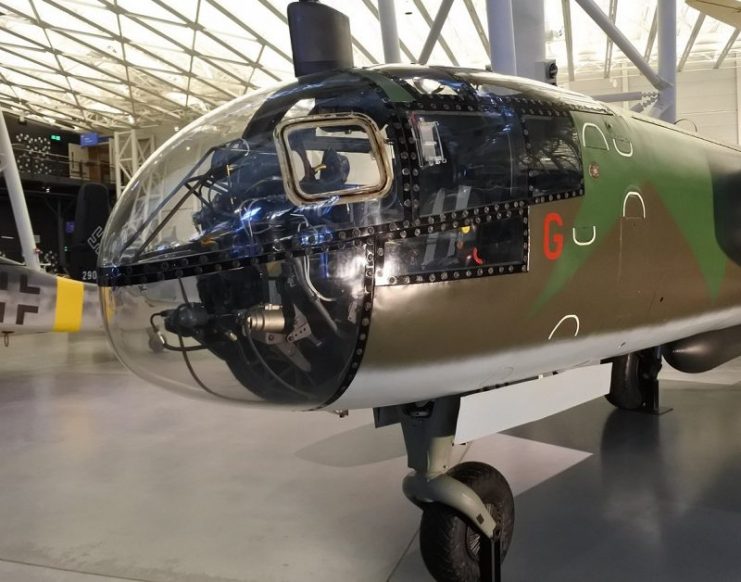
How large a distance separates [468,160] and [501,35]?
9.68 ft

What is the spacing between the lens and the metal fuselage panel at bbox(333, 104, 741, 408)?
2.41m

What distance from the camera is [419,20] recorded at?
18.3 m

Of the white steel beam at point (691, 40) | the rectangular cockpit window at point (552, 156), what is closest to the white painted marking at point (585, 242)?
the rectangular cockpit window at point (552, 156)

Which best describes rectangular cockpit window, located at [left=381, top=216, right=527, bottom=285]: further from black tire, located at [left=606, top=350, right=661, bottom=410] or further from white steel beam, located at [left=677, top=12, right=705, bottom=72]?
white steel beam, located at [left=677, top=12, right=705, bottom=72]

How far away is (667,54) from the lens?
900cm

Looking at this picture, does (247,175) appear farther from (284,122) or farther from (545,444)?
(545,444)

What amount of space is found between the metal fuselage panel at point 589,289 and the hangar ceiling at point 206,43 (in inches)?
566

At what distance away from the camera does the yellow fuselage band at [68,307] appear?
29.8 feet

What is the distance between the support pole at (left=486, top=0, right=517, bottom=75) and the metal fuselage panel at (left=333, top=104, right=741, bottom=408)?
5.12 feet

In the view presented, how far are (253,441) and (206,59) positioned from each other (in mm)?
18970

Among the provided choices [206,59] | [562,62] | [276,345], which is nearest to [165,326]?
[276,345]

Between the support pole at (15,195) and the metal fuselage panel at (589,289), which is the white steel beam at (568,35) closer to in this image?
the support pole at (15,195)

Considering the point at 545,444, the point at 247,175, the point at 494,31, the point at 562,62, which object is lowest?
the point at 545,444

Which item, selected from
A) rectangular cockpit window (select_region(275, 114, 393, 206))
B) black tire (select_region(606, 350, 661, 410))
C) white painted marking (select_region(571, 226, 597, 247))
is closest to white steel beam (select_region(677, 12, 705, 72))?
black tire (select_region(606, 350, 661, 410))
